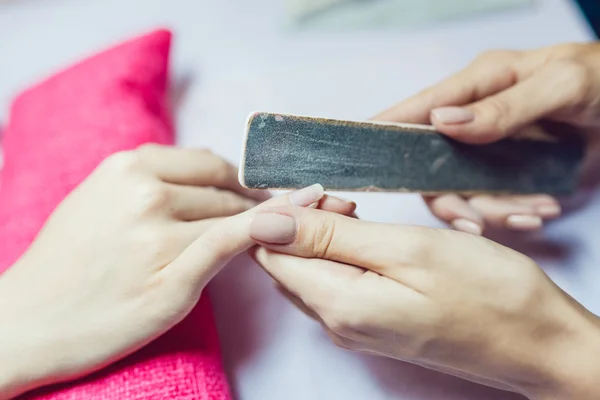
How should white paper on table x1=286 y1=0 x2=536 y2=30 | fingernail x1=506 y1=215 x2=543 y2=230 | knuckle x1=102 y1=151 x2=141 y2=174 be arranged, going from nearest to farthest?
knuckle x1=102 y1=151 x2=141 y2=174, fingernail x1=506 y1=215 x2=543 y2=230, white paper on table x1=286 y1=0 x2=536 y2=30

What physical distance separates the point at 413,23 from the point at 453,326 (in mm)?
566

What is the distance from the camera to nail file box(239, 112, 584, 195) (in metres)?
0.48

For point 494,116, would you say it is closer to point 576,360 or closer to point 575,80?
point 575,80

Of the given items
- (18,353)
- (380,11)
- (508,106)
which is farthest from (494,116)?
(18,353)

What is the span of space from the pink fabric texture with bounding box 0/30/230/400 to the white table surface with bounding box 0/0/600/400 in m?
0.05

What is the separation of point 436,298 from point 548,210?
0.98 feet

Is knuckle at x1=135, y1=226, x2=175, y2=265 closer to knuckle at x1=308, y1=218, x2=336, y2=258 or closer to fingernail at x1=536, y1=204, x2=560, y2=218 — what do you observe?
knuckle at x1=308, y1=218, x2=336, y2=258

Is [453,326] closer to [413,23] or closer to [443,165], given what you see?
[443,165]

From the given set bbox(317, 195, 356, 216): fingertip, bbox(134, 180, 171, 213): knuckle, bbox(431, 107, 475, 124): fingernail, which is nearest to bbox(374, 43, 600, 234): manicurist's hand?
bbox(431, 107, 475, 124): fingernail

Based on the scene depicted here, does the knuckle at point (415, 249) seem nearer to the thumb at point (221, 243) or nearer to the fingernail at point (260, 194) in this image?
the thumb at point (221, 243)

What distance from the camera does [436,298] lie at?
1.47ft

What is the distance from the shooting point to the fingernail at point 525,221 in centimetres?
66

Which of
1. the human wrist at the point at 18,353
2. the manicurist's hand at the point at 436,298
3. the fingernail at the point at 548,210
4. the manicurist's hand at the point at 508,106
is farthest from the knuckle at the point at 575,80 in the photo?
the human wrist at the point at 18,353

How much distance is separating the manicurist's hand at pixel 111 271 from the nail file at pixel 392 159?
0.09 ft
